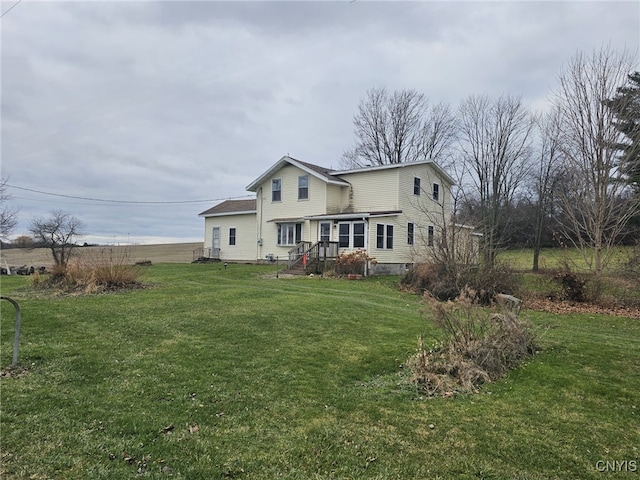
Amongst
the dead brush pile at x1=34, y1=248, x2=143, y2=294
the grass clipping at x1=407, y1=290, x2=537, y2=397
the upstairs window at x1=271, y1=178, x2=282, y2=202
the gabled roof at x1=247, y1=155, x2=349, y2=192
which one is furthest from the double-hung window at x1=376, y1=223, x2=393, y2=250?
the grass clipping at x1=407, y1=290, x2=537, y2=397

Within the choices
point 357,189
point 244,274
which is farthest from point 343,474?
point 357,189

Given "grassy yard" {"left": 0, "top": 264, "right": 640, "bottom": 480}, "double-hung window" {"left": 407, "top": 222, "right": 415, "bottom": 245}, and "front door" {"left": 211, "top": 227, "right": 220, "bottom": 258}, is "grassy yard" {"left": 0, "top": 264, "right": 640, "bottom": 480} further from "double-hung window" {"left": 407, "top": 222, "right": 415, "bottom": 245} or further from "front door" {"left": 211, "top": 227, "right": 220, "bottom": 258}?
"front door" {"left": 211, "top": 227, "right": 220, "bottom": 258}

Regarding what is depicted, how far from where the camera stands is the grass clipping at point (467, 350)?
5.28m

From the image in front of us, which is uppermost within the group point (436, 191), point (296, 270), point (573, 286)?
point (436, 191)

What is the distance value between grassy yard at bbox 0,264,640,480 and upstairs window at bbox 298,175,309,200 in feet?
61.7

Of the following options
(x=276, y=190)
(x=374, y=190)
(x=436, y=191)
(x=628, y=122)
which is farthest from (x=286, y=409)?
(x=436, y=191)

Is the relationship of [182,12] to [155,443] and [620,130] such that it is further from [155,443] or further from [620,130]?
[620,130]

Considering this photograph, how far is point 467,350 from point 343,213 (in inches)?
769

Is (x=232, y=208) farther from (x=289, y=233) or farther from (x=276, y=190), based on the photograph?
(x=289, y=233)

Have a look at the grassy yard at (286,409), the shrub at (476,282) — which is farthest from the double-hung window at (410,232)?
the grassy yard at (286,409)

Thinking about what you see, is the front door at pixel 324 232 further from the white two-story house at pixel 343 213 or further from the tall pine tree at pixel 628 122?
the tall pine tree at pixel 628 122

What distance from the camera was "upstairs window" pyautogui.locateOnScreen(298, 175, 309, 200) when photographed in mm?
26438

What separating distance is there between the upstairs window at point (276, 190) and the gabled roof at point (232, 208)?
Answer: 7.67ft

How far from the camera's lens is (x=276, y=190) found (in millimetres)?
28266
